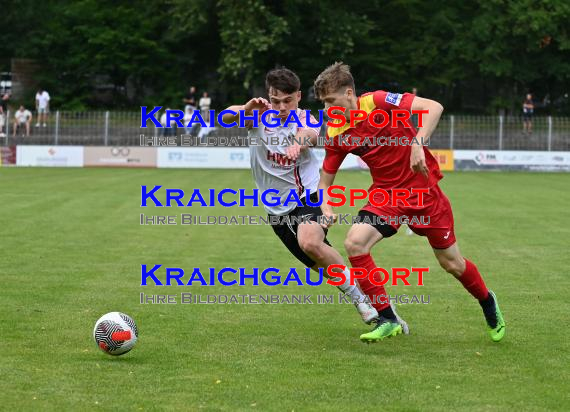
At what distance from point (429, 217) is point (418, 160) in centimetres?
57

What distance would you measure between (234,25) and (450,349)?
42.0 metres

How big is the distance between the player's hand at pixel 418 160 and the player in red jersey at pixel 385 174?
6.9 inches

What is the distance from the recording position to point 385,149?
7582 millimetres

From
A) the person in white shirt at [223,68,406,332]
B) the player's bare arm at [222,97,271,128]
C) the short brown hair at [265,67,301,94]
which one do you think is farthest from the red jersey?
the player's bare arm at [222,97,271,128]

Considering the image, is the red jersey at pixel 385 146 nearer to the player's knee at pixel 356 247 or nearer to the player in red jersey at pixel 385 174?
the player in red jersey at pixel 385 174

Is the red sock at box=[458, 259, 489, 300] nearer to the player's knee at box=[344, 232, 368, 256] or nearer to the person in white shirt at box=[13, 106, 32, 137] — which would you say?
the player's knee at box=[344, 232, 368, 256]

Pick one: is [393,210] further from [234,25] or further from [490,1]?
[490,1]

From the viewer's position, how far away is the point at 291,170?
8.14 meters

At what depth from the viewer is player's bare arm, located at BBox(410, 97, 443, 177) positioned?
281 inches

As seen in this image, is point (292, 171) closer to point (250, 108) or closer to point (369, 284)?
point (250, 108)

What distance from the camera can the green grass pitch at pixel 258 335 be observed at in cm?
585

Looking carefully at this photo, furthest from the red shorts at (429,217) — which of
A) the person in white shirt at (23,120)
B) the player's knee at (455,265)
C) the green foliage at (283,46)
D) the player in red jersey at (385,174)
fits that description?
the green foliage at (283,46)

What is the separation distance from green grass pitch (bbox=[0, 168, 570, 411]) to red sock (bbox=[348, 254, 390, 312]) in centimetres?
31

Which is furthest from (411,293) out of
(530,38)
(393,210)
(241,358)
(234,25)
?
(530,38)
